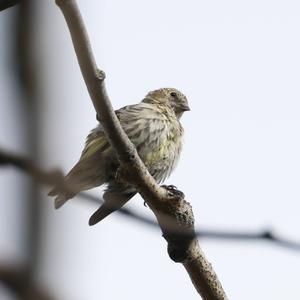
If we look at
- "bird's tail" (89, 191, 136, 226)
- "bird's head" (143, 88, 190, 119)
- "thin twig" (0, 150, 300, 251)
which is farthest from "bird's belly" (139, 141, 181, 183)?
"thin twig" (0, 150, 300, 251)

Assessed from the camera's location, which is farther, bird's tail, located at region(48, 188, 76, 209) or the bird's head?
the bird's head

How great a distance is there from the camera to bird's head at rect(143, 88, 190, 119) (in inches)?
374

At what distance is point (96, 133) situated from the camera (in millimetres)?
7844

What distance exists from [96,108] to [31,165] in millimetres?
3013

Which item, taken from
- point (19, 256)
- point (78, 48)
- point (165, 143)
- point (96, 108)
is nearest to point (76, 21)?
point (78, 48)

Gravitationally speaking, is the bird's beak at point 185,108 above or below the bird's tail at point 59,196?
above

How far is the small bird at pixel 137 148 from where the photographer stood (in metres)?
7.37

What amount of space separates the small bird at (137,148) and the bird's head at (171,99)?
474mm

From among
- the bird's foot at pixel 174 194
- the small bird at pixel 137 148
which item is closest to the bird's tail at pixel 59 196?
the bird's foot at pixel 174 194

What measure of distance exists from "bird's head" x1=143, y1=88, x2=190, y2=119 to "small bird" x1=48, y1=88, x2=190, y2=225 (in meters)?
0.47

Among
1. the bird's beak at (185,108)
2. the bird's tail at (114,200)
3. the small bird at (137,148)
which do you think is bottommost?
the bird's tail at (114,200)

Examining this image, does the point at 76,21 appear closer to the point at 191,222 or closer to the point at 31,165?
the point at 31,165

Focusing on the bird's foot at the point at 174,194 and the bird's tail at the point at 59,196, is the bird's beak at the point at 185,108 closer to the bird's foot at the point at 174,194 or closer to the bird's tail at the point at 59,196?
the bird's foot at the point at 174,194

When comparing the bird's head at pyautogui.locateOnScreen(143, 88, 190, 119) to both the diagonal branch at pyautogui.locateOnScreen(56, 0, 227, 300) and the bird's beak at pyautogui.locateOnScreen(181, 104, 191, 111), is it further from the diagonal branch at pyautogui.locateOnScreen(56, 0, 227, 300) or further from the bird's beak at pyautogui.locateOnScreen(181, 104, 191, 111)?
the diagonal branch at pyautogui.locateOnScreen(56, 0, 227, 300)
